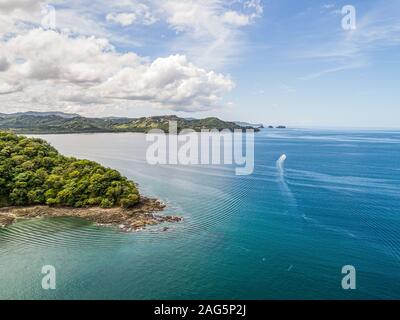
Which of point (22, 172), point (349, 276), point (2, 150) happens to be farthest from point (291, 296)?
point (2, 150)

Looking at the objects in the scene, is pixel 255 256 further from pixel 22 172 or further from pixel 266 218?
pixel 22 172

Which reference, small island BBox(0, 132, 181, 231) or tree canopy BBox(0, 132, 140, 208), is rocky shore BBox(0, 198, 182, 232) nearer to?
small island BBox(0, 132, 181, 231)
